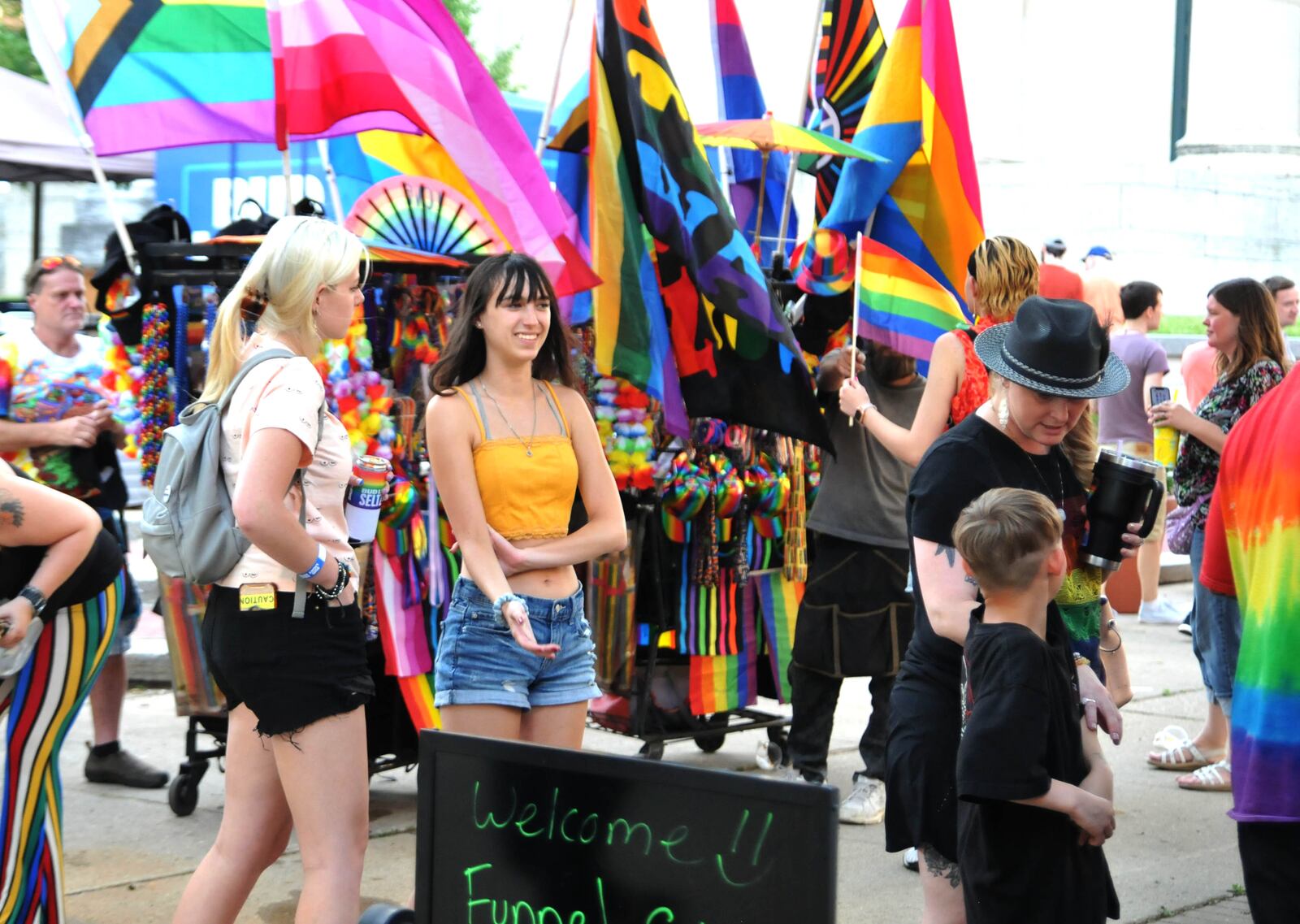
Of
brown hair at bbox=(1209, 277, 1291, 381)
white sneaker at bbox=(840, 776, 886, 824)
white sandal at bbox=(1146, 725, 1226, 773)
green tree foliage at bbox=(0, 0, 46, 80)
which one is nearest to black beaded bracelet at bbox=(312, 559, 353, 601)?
white sneaker at bbox=(840, 776, 886, 824)

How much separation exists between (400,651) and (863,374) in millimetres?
1942

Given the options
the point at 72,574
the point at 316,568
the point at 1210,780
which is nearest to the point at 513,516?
the point at 316,568

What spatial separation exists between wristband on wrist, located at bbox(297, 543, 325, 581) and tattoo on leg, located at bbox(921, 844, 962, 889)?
1.41m

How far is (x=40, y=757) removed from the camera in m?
3.92

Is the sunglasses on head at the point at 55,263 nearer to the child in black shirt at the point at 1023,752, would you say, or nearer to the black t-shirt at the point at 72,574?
the black t-shirt at the point at 72,574

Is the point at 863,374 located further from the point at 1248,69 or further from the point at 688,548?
the point at 1248,69

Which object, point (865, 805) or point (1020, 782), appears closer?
point (1020, 782)

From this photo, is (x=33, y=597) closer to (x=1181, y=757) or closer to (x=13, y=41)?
(x=1181, y=757)

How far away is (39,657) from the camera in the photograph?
3.91 m

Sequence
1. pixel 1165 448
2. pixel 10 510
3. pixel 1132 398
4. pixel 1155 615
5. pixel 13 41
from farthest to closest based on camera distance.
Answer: pixel 13 41
pixel 1155 615
pixel 1132 398
pixel 1165 448
pixel 10 510

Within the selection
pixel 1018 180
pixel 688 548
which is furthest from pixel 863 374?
pixel 1018 180

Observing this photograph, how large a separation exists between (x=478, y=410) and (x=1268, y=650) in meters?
1.91

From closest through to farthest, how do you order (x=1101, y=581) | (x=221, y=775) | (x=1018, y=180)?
1. (x=1101, y=581)
2. (x=221, y=775)
3. (x=1018, y=180)

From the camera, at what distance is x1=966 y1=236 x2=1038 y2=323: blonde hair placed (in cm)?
436
